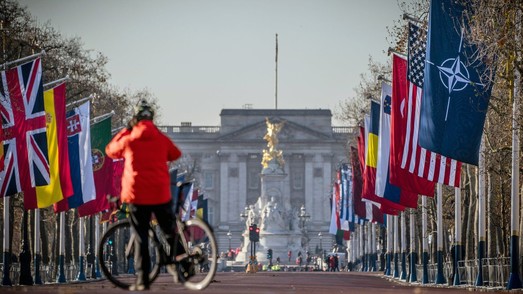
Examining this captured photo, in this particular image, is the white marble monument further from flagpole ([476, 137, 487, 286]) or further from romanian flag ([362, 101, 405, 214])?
flagpole ([476, 137, 487, 286])

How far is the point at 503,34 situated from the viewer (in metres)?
35.1

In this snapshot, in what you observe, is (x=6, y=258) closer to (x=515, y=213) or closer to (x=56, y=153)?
(x=56, y=153)

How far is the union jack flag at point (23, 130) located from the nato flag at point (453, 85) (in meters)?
14.0

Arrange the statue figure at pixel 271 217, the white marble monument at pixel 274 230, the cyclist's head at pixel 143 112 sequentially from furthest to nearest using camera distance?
the statue figure at pixel 271 217 < the white marble monument at pixel 274 230 < the cyclist's head at pixel 143 112

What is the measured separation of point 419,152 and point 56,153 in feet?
39.9

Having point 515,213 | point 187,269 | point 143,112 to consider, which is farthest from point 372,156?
point 143,112

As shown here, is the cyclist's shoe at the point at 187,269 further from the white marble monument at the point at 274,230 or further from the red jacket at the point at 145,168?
the white marble monument at the point at 274,230

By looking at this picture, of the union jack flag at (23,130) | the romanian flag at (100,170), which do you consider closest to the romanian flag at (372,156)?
the romanian flag at (100,170)

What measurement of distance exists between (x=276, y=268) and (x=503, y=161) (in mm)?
68541

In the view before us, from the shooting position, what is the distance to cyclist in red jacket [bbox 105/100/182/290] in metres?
21.3

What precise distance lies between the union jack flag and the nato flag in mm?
13965

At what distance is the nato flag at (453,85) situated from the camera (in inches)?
1464

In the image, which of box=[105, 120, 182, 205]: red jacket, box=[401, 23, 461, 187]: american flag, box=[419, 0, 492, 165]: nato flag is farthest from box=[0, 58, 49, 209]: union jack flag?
box=[105, 120, 182, 205]: red jacket

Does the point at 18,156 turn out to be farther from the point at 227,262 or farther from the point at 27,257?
the point at 227,262
